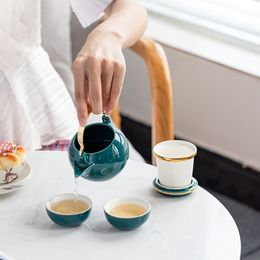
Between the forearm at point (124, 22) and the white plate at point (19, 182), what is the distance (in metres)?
0.30

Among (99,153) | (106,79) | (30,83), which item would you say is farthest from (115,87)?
(30,83)

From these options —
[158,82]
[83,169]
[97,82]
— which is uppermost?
[97,82]

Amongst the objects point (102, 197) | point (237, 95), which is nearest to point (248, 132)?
point (237, 95)

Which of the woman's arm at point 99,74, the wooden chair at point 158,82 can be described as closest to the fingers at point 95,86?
the woman's arm at point 99,74

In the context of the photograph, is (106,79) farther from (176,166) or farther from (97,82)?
(176,166)

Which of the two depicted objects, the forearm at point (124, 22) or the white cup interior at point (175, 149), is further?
the forearm at point (124, 22)

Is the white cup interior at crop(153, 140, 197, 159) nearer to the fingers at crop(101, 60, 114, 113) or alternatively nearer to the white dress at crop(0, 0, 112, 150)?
the fingers at crop(101, 60, 114, 113)

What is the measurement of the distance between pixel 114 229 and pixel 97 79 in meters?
0.26

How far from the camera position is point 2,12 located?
61.4 inches

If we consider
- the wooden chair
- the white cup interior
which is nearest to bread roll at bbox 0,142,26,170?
the white cup interior

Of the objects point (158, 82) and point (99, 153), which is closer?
point (99, 153)

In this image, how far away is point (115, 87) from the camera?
132 centimetres

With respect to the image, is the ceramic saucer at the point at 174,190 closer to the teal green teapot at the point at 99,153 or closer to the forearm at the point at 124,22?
the teal green teapot at the point at 99,153

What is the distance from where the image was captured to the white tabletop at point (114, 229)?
115cm
